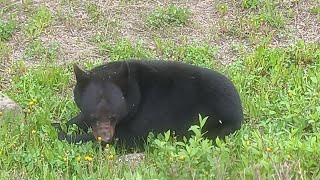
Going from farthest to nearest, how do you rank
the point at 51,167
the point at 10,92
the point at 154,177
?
the point at 10,92
the point at 51,167
the point at 154,177

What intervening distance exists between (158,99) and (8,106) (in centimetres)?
149

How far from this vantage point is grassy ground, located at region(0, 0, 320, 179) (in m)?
5.05

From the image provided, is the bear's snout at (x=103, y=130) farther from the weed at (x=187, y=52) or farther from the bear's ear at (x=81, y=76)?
the weed at (x=187, y=52)

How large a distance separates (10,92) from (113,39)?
6.40 feet

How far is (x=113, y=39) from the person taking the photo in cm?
923

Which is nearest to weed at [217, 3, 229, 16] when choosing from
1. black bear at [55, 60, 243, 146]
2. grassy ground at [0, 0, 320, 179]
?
grassy ground at [0, 0, 320, 179]

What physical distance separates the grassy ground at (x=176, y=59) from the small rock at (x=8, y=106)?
14cm

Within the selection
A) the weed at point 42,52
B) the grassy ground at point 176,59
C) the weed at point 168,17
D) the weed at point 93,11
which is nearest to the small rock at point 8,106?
the grassy ground at point 176,59

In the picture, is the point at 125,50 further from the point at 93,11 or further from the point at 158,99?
the point at 158,99

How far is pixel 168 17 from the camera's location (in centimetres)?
961

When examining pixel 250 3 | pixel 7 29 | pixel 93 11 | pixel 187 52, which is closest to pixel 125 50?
pixel 187 52

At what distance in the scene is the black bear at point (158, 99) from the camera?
6.27 meters

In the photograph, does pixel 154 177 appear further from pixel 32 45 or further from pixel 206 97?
pixel 32 45

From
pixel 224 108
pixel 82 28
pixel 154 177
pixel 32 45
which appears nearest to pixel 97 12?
pixel 82 28
